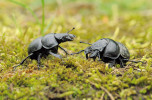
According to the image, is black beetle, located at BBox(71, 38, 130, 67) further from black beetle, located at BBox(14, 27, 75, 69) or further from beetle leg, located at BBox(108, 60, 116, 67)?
black beetle, located at BBox(14, 27, 75, 69)

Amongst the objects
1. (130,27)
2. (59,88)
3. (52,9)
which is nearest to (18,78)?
(59,88)

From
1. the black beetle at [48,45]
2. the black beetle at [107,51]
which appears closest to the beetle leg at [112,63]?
the black beetle at [107,51]

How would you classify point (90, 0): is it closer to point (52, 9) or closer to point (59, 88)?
point (52, 9)

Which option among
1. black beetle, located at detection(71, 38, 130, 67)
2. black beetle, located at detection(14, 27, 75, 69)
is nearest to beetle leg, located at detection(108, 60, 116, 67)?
black beetle, located at detection(71, 38, 130, 67)

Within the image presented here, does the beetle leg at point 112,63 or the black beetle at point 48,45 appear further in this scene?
the black beetle at point 48,45

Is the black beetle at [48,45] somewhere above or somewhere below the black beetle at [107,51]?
above

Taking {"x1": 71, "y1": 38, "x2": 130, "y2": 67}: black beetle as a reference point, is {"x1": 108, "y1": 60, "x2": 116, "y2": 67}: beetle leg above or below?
below

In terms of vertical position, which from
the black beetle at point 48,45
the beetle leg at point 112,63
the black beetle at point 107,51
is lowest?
the beetle leg at point 112,63

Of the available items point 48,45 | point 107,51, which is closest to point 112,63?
point 107,51

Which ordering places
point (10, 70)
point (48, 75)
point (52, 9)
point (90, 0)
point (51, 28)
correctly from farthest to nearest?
point (90, 0) → point (52, 9) → point (51, 28) → point (10, 70) → point (48, 75)

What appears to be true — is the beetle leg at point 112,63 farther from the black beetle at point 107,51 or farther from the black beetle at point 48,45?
the black beetle at point 48,45

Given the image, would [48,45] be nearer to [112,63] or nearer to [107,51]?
[107,51]
